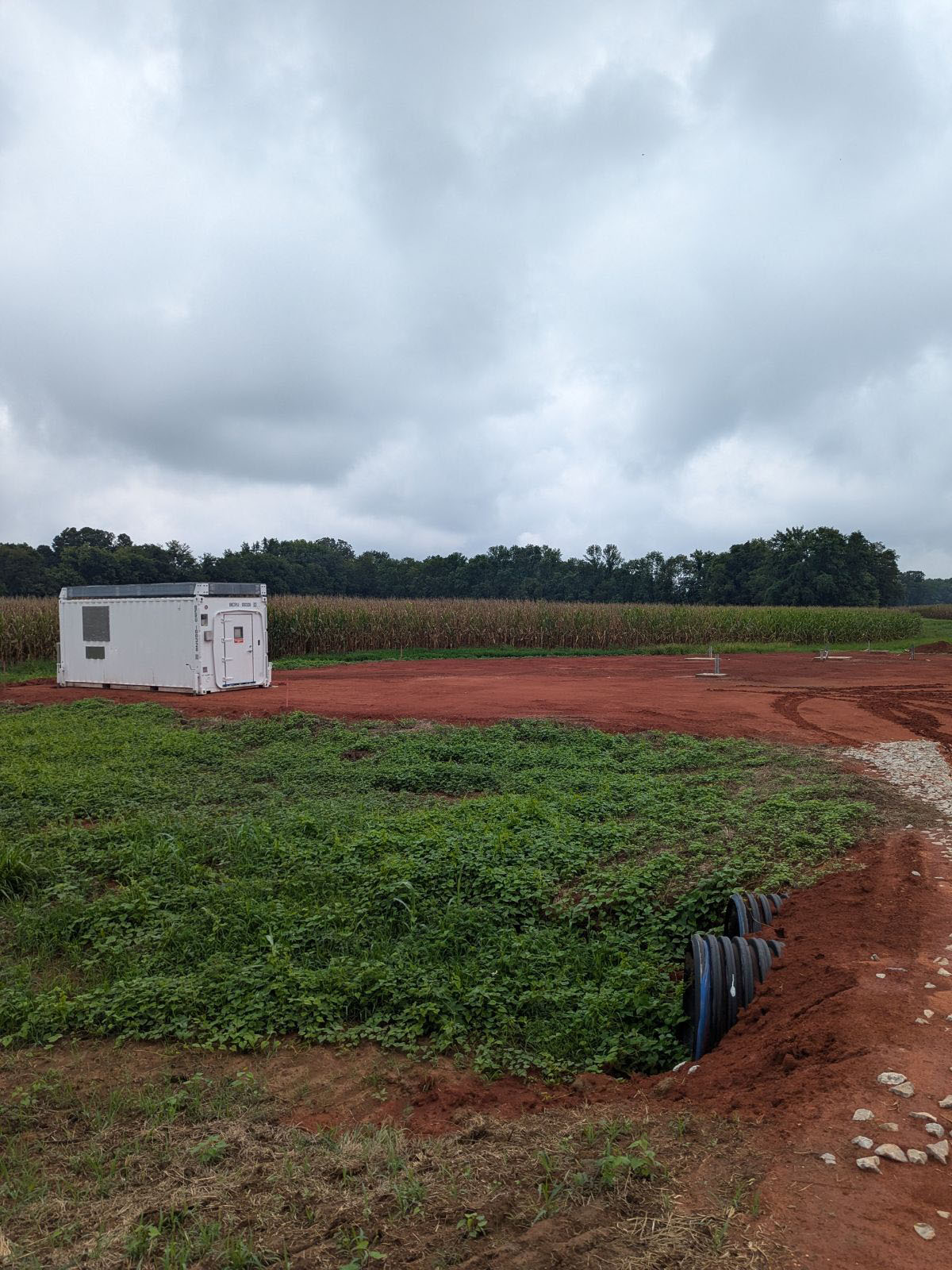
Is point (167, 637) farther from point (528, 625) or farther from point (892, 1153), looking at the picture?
point (528, 625)

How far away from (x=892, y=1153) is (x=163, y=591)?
18798 mm

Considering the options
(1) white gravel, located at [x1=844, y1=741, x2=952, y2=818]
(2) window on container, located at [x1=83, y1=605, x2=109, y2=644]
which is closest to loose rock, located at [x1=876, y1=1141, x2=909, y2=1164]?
(1) white gravel, located at [x1=844, y1=741, x2=952, y2=818]

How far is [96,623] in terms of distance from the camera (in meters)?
20.6

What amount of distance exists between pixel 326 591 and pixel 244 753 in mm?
58041

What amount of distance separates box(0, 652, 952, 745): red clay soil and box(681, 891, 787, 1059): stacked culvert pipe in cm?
816

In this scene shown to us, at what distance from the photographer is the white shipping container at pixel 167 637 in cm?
1894

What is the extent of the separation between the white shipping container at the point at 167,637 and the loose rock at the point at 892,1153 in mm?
17533

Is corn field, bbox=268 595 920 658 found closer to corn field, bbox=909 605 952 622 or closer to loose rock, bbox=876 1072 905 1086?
loose rock, bbox=876 1072 905 1086

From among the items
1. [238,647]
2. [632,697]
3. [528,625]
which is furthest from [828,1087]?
[528,625]

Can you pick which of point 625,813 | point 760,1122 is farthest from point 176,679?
point 760,1122

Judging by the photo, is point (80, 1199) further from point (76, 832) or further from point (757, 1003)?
point (76, 832)

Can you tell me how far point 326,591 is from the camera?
6912cm

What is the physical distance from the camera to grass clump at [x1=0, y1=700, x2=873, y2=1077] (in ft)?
16.7

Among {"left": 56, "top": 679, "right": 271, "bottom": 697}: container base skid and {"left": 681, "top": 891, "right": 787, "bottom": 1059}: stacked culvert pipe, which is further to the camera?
{"left": 56, "top": 679, "right": 271, "bottom": 697}: container base skid
